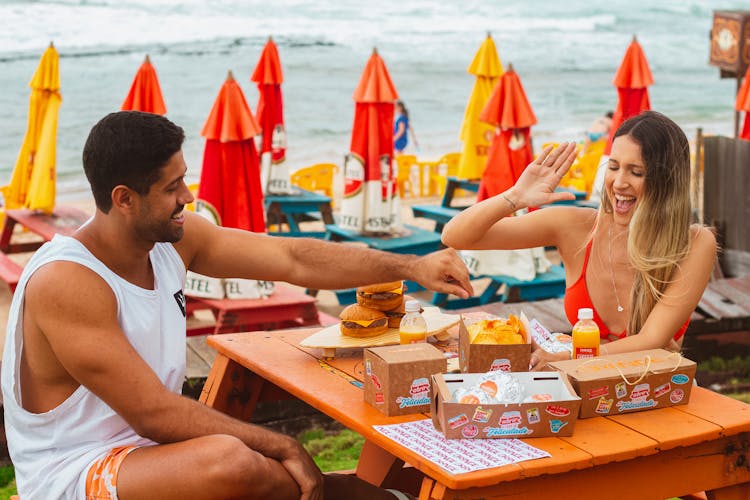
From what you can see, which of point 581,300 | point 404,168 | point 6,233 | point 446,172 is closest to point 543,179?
point 581,300

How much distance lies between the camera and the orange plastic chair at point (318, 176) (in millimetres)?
11906

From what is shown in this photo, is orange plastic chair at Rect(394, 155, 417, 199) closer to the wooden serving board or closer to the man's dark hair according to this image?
the wooden serving board

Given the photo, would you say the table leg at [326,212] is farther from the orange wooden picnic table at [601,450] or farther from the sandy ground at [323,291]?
the orange wooden picnic table at [601,450]

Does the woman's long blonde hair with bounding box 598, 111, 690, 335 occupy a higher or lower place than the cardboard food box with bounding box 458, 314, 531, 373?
higher

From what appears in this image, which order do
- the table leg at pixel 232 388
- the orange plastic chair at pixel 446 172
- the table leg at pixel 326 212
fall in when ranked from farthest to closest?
the orange plastic chair at pixel 446 172
the table leg at pixel 326 212
the table leg at pixel 232 388

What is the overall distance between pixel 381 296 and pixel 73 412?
40.4 inches

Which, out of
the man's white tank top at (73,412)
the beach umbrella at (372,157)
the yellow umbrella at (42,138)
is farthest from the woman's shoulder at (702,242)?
the yellow umbrella at (42,138)

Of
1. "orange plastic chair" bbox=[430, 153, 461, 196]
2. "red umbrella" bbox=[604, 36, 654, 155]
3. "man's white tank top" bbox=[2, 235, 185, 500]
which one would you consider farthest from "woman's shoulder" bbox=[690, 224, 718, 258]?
"orange plastic chair" bbox=[430, 153, 461, 196]

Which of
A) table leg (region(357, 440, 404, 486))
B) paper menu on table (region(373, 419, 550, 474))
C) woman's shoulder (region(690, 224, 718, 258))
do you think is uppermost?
woman's shoulder (region(690, 224, 718, 258))

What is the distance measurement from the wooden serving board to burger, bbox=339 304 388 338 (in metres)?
0.02

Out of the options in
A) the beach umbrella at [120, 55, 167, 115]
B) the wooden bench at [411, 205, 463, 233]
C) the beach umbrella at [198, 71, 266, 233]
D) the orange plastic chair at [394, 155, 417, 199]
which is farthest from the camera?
the orange plastic chair at [394, 155, 417, 199]

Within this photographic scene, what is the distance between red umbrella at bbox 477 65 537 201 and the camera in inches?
291

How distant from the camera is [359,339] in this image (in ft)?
10.7

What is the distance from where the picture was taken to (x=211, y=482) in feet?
8.57
